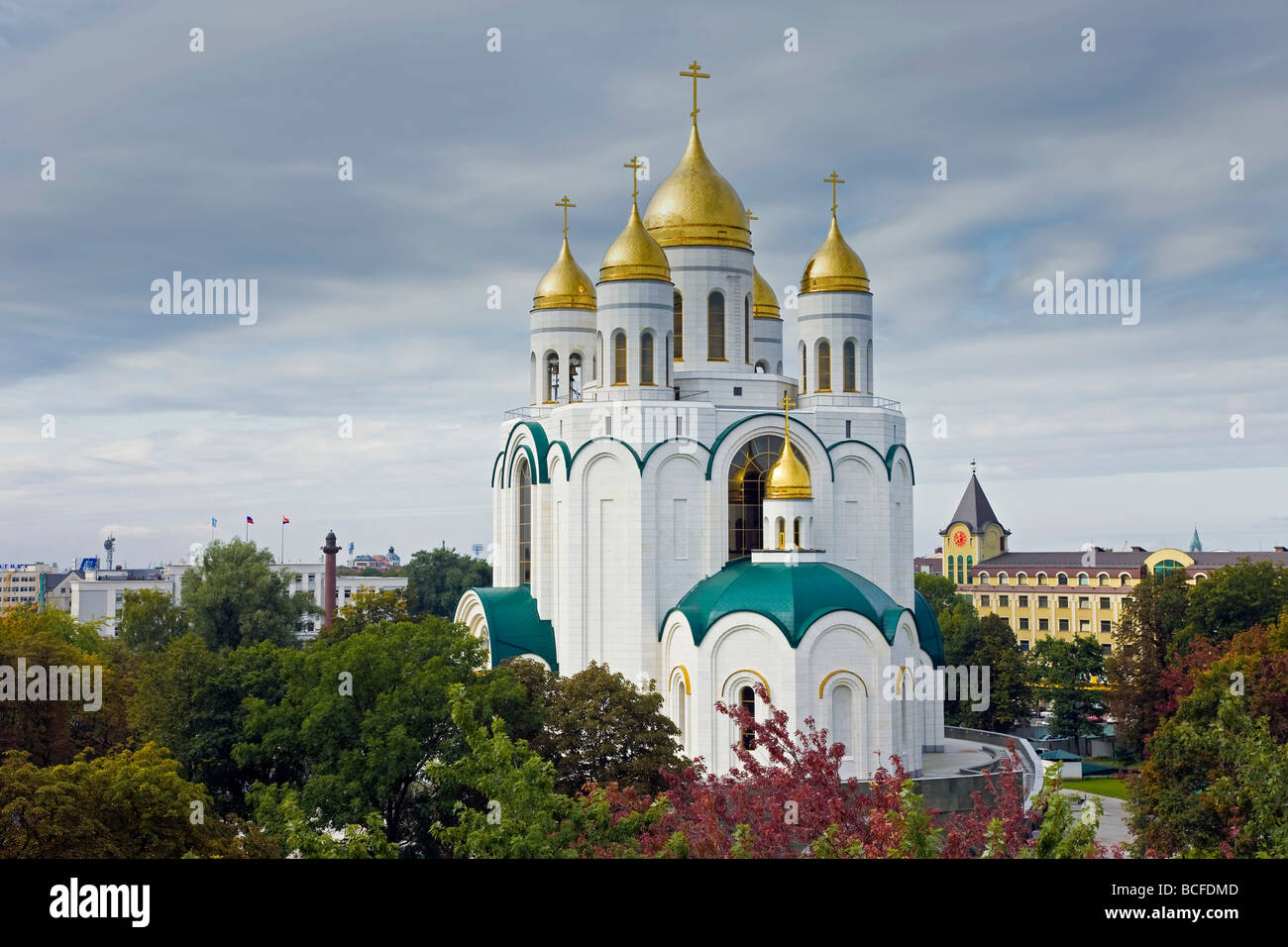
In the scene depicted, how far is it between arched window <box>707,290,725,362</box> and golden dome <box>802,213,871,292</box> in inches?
111

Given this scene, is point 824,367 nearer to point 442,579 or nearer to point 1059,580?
point 1059,580

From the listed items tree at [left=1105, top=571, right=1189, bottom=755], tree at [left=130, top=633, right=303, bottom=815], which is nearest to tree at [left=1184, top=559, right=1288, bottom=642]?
tree at [left=1105, top=571, right=1189, bottom=755]

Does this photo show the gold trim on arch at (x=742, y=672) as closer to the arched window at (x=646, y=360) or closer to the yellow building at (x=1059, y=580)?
the arched window at (x=646, y=360)

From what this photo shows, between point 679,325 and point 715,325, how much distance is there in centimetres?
114

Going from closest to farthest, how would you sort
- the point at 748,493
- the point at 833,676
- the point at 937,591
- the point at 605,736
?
1. the point at 605,736
2. the point at 833,676
3. the point at 748,493
4. the point at 937,591

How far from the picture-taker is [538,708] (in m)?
25.4

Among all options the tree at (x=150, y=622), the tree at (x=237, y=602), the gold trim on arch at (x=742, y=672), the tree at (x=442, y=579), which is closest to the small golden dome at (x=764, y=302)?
the gold trim on arch at (x=742, y=672)

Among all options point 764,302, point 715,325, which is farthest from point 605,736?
point 764,302

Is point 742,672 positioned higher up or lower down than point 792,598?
lower down

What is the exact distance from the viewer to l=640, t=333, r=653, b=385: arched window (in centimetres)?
3503

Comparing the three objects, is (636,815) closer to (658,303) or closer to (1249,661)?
(658,303)

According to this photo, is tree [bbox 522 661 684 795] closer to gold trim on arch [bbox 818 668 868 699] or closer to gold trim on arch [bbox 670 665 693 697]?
gold trim on arch [bbox 670 665 693 697]

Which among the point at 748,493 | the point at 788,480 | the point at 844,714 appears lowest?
the point at 844,714

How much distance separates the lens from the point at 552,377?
42062 millimetres
